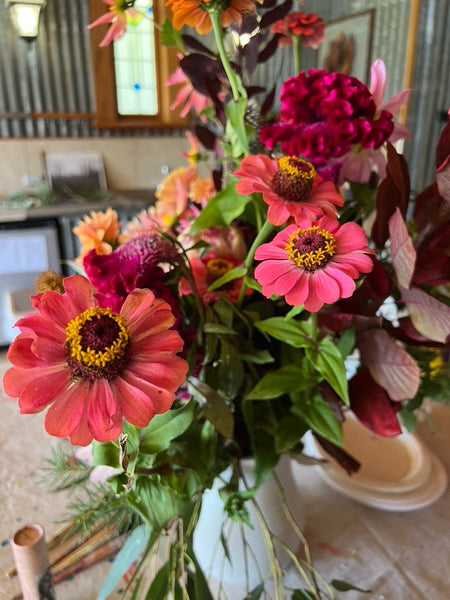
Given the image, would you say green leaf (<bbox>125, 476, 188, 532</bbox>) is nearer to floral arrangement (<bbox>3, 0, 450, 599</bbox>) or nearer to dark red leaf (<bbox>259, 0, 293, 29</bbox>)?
floral arrangement (<bbox>3, 0, 450, 599</bbox>)

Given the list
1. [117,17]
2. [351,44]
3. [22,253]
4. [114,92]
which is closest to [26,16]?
[114,92]

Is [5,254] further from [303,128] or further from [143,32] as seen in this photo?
[303,128]

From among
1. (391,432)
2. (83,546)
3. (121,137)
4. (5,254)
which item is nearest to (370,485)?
(391,432)

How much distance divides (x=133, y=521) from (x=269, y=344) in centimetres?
22

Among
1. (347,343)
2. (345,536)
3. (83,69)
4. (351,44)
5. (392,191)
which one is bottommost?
(345,536)

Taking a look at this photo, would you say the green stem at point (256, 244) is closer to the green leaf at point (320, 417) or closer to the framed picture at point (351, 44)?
the green leaf at point (320, 417)

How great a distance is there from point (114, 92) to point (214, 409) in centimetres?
258

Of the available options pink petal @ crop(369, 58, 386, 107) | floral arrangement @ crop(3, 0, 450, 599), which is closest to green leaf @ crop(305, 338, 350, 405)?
floral arrangement @ crop(3, 0, 450, 599)

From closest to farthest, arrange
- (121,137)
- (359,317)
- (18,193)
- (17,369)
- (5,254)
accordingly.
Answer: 1. (17,369)
2. (359,317)
3. (5,254)
4. (18,193)
5. (121,137)

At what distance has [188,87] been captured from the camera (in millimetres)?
461

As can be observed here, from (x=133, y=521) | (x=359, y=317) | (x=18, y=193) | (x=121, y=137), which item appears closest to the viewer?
(x=359, y=317)

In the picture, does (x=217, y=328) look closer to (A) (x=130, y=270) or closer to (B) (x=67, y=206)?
(A) (x=130, y=270)

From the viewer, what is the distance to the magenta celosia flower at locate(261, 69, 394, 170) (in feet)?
1.06

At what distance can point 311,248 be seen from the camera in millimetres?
239
